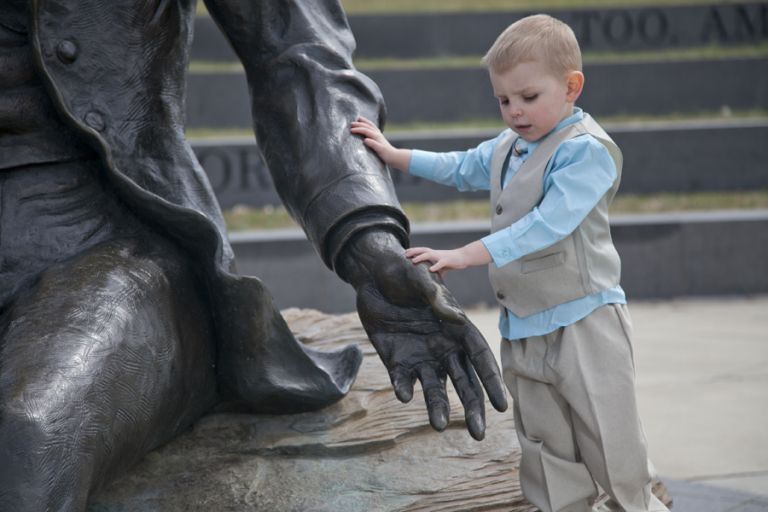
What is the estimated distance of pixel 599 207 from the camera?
9.09 feet

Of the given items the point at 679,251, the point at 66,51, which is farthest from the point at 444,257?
the point at 679,251

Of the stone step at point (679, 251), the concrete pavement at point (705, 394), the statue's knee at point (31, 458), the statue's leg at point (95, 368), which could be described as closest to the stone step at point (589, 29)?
the stone step at point (679, 251)

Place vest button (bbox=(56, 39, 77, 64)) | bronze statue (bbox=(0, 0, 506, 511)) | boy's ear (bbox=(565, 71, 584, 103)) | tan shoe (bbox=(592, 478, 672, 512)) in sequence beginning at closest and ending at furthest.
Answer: bronze statue (bbox=(0, 0, 506, 511)), vest button (bbox=(56, 39, 77, 64)), boy's ear (bbox=(565, 71, 584, 103)), tan shoe (bbox=(592, 478, 672, 512))

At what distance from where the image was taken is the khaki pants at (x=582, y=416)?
2711mm

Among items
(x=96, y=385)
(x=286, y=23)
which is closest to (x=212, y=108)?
(x=286, y=23)

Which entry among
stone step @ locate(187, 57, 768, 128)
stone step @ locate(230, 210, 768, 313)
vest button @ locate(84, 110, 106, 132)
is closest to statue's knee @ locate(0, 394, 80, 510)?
vest button @ locate(84, 110, 106, 132)

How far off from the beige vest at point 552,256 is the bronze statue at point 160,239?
27 centimetres

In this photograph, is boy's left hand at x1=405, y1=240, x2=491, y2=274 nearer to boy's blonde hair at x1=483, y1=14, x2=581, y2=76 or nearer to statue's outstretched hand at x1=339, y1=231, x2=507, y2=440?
statue's outstretched hand at x1=339, y1=231, x2=507, y2=440

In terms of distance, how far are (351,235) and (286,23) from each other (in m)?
0.56

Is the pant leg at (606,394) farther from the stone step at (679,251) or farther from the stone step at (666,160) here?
the stone step at (666,160)

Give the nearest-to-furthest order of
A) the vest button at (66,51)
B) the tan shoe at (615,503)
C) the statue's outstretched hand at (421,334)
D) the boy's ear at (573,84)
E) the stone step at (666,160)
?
1. the statue's outstretched hand at (421,334)
2. the vest button at (66,51)
3. the boy's ear at (573,84)
4. the tan shoe at (615,503)
5. the stone step at (666,160)

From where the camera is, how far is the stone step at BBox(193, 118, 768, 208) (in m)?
8.68

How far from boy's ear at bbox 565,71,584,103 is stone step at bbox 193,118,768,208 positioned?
5.86 m

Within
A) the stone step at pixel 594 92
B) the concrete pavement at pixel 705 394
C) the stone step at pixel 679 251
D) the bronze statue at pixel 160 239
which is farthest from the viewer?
the stone step at pixel 594 92
